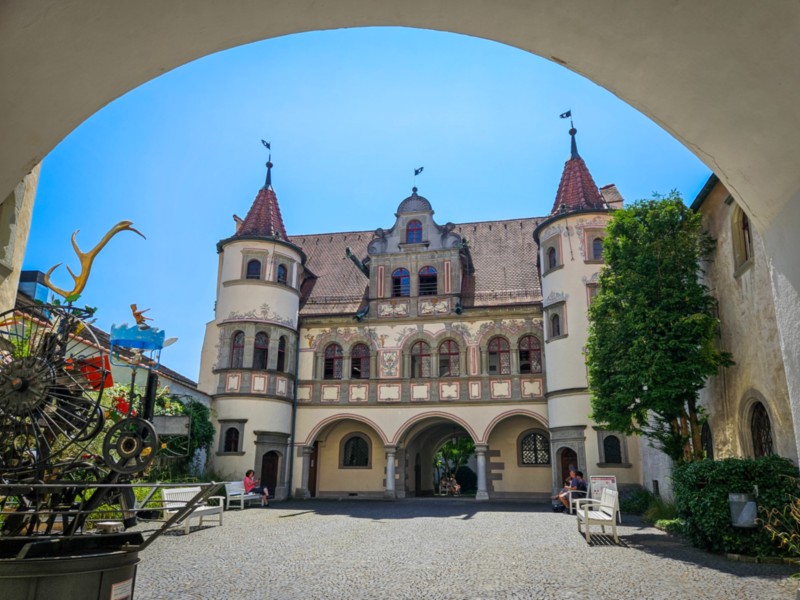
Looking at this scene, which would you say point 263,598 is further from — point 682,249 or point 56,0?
point 682,249

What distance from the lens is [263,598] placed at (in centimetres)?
737

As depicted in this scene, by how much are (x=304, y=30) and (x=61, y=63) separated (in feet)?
4.37

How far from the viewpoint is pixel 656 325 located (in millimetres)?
14055

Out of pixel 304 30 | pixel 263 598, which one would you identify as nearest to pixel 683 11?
pixel 304 30

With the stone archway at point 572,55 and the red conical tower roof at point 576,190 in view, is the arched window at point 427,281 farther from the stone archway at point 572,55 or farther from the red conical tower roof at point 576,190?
the stone archway at point 572,55

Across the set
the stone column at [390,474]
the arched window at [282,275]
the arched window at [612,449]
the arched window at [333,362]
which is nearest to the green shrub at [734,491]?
the arched window at [612,449]

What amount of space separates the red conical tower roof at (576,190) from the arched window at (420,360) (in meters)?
7.90

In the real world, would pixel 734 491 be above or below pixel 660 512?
above

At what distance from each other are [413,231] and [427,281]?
257cm

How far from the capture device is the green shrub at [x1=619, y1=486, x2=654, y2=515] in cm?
1895

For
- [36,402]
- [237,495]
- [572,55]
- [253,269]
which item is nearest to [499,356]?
[253,269]

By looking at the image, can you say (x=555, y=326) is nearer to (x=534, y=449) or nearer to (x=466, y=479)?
(x=534, y=449)

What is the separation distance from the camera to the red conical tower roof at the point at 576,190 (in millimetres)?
25562

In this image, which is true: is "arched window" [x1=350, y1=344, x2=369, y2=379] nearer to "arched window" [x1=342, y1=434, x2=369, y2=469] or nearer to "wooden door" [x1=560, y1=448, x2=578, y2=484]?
"arched window" [x1=342, y1=434, x2=369, y2=469]
